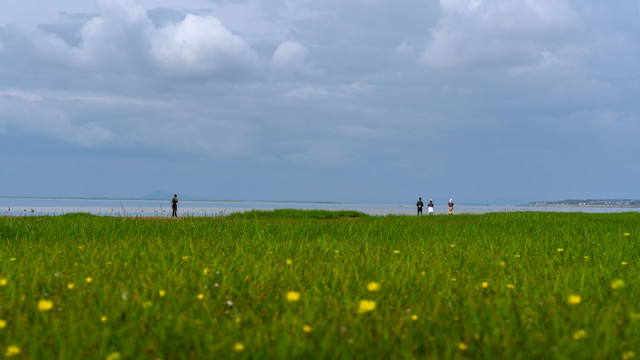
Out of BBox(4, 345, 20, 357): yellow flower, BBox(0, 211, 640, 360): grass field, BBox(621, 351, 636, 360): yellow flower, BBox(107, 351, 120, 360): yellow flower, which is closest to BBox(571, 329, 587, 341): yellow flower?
BBox(0, 211, 640, 360): grass field

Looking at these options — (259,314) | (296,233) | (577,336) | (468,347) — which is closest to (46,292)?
(259,314)

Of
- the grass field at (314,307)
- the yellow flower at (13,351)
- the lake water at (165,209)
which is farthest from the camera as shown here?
the lake water at (165,209)

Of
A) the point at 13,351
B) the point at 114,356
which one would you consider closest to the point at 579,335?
the point at 114,356

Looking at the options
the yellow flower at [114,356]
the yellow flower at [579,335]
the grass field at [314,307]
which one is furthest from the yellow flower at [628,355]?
the yellow flower at [114,356]

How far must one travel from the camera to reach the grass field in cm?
302

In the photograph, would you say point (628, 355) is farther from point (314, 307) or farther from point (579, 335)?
point (314, 307)

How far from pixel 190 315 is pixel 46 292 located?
5.99 ft

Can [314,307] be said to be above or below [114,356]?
above

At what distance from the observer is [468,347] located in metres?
3.10

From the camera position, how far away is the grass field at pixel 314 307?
3.02 m

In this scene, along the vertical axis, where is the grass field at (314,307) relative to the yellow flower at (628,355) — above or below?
above

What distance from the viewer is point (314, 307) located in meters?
3.70

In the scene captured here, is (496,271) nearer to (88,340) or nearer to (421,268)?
(421,268)

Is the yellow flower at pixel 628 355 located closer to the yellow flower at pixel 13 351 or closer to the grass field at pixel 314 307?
the grass field at pixel 314 307
